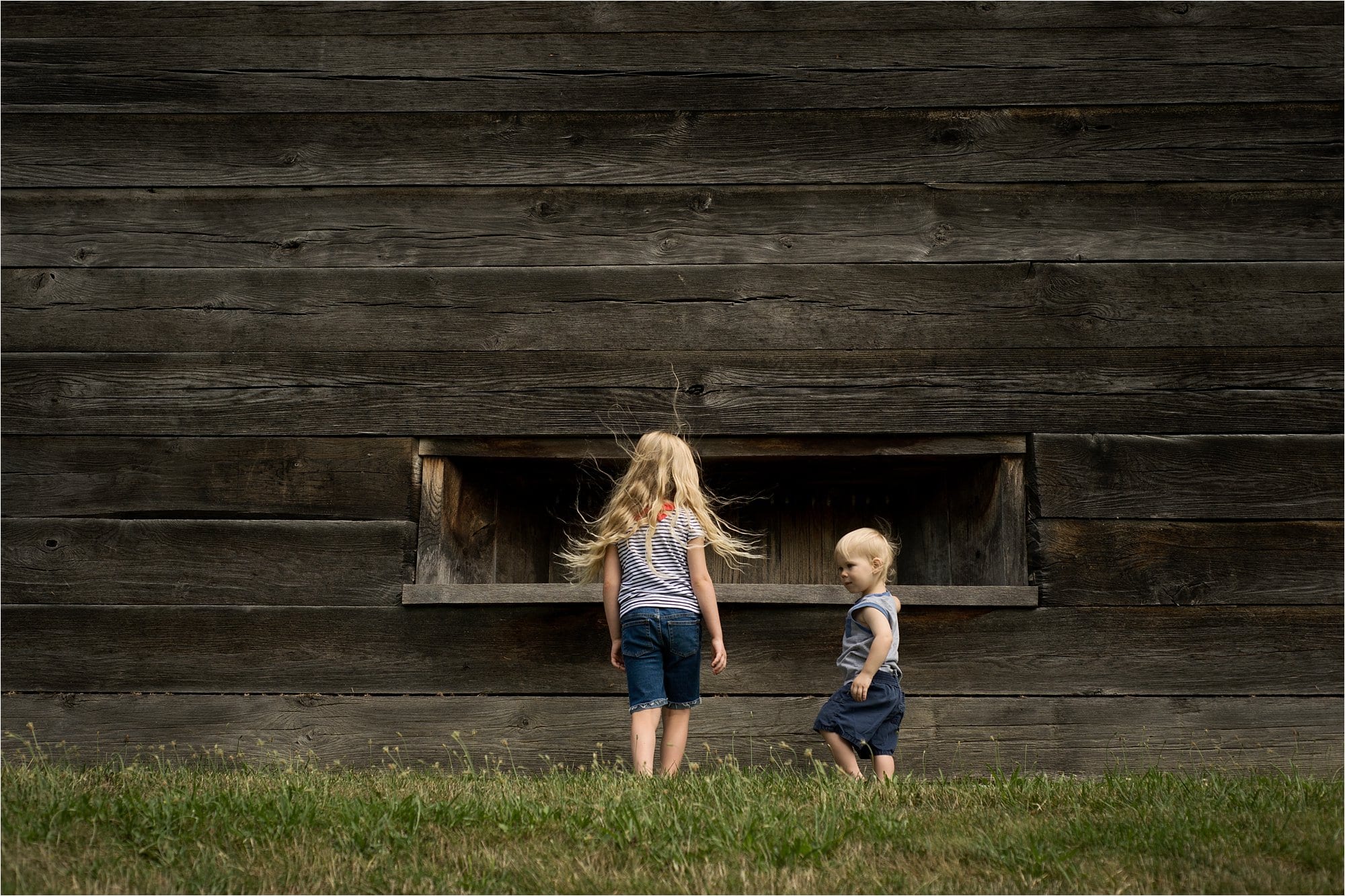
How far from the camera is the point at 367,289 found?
4.29 metres

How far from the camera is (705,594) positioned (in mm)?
3662

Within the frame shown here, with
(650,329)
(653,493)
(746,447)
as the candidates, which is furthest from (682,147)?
(653,493)

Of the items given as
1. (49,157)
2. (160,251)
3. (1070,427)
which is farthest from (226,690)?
(1070,427)

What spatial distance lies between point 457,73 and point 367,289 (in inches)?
41.7

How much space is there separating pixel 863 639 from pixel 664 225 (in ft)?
6.39

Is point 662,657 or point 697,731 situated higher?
point 662,657

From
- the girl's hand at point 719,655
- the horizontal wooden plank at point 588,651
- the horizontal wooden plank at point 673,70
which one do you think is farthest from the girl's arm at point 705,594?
the horizontal wooden plank at point 673,70

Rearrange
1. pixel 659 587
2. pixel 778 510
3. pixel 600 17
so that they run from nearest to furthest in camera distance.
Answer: pixel 659 587 < pixel 600 17 < pixel 778 510

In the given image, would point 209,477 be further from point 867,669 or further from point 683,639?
point 867,669

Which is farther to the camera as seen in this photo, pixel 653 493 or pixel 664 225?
pixel 664 225

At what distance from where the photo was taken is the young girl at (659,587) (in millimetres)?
3643

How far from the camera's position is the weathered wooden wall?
399 cm

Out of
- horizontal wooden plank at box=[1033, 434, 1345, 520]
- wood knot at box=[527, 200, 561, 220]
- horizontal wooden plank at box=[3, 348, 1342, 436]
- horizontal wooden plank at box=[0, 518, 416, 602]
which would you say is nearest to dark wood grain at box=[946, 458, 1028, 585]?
A: horizontal wooden plank at box=[1033, 434, 1345, 520]

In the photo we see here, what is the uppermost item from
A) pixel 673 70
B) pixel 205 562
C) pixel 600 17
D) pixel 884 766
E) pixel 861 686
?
pixel 600 17
